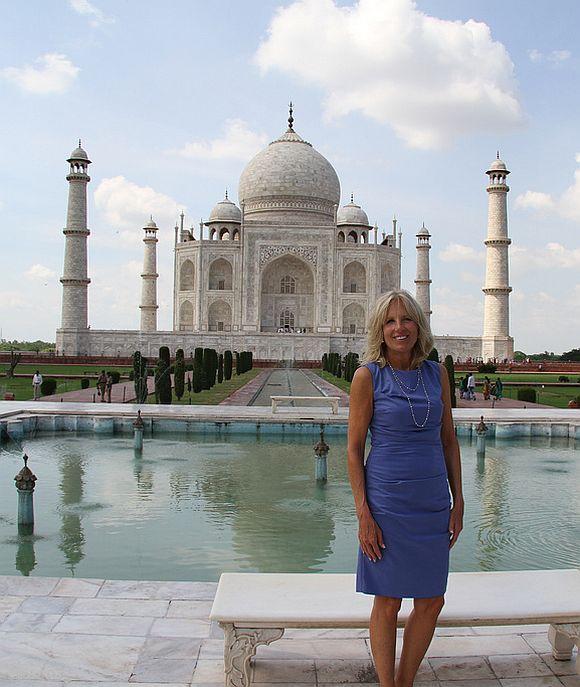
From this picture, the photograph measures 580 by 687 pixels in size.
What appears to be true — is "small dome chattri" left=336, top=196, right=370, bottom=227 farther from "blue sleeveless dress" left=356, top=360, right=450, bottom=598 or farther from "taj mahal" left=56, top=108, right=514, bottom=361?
"blue sleeveless dress" left=356, top=360, right=450, bottom=598

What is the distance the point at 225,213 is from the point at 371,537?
36.6m

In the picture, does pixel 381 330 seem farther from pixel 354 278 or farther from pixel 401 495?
pixel 354 278

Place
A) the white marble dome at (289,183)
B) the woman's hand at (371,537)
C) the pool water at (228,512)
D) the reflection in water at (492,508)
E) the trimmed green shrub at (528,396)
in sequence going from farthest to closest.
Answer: the white marble dome at (289,183)
the trimmed green shrub at (528,396)
the reflection in water at (492,508)
the pool water at (228,512)
the woman's hand at (371,537)

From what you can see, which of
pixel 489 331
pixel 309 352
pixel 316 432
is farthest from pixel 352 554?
pixel 489 331

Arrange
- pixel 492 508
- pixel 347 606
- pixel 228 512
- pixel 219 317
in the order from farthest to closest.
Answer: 1. pixel 219 317
2. pixel 492 508
3. pixel 228 512
4. pixel 347 606

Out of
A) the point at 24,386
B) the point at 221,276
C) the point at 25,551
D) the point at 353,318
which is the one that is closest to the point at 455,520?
the point at 25,551

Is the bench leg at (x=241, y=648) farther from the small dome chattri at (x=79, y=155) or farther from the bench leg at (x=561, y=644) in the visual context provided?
the small dome chattri at (x=79, y=155)

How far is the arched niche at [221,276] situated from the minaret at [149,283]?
2991 millimetres

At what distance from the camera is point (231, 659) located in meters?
2.17

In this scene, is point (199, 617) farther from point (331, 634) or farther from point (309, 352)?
point (309, 352)

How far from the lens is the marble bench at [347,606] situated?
86.4 inches

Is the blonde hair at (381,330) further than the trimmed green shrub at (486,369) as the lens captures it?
No

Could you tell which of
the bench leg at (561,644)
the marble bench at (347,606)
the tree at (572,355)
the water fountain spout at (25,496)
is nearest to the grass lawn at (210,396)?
the water fountain spout at (25,496)

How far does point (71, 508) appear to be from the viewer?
544cm
